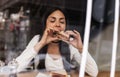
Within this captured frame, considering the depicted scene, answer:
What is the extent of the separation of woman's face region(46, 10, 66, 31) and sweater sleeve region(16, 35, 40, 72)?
0.11m

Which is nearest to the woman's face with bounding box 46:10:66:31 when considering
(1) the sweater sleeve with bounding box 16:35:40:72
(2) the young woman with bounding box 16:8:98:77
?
(2) the young woman with bounding box 16:8:98:77

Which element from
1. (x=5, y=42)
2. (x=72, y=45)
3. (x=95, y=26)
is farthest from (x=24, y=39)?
(x=95, y=26)

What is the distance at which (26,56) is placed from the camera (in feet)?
6.35

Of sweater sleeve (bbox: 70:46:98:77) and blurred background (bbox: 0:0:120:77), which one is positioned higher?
blurred background (bbox: 0:0:120:77)

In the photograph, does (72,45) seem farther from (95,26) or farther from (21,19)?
(21,19)

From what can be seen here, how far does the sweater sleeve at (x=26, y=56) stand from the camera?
1.93 m

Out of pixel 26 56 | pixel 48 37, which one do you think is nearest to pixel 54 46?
pixel 48 37

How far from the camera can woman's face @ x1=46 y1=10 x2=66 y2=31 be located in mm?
1944

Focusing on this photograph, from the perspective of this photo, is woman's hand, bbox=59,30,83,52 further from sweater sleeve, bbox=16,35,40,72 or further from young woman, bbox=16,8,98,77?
sweater sleeve, bbox=16,35,40,72

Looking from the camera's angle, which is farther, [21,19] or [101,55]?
[101,55]

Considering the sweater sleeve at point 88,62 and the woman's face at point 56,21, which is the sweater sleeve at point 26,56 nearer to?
the woman's face at point 56,21

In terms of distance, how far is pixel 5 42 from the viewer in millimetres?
1937

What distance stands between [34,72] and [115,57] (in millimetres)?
552

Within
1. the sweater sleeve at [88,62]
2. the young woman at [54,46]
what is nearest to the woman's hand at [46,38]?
the young woman at [54,46]
